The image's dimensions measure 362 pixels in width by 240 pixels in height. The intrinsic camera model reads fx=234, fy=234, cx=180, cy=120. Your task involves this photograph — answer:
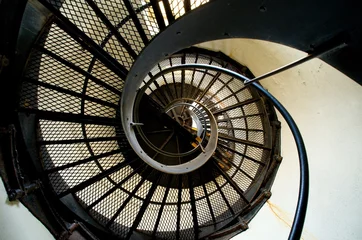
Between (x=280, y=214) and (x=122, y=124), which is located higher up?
(x=122, y=124)

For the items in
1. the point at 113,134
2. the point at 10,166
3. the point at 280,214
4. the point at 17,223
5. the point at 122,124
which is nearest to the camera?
the point at 17,223

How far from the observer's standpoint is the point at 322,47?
4.37ft

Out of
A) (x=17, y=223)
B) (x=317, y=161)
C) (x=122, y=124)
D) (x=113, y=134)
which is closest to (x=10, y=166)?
(x=17, y=223)

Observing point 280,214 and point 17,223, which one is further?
point 280,214

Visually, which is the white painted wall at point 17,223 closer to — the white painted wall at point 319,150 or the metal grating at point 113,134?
the metal grating at point 113,134

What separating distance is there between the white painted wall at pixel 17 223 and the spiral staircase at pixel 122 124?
0.10 m

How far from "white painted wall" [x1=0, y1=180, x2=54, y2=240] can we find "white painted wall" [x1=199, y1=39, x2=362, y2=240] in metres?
2.66

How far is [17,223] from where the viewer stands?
6.52 ft

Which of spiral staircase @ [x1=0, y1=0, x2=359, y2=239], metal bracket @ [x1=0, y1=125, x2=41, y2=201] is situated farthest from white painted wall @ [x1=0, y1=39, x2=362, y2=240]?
spiral staircase @ [x1=0, y1=0, x2=359, y2=239]

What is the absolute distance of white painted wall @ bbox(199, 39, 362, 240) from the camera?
206 cm

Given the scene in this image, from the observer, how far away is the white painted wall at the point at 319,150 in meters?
2.06

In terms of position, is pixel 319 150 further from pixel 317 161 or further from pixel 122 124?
pixel 122 124

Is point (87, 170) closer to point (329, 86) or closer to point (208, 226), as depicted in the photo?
point (208, 226)

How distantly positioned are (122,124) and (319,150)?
2.14m
